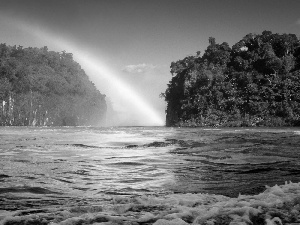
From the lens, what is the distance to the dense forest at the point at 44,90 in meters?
83.9

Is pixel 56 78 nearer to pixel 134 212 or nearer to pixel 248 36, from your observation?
pixel 248 36

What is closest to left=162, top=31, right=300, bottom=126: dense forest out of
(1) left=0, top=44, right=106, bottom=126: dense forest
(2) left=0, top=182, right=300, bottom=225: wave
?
(2) left=0, top=182, right=300, bottom=225: wave

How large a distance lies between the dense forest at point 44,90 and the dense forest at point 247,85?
5279cm

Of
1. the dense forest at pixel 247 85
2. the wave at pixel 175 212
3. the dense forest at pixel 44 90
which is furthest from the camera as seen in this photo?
the dense forest at pixel 44 90

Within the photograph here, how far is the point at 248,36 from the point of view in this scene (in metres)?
51.9

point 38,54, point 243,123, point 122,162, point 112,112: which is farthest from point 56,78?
point 122,162

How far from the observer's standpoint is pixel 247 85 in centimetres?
4738

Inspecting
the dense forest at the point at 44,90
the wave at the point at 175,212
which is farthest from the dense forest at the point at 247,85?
the dense forest at the point at 44,90

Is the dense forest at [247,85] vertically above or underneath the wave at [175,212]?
above

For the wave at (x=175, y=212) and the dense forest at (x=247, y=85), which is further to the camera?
the dense forest at (x=247, y=85)

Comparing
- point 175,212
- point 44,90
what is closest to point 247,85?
point 175,212

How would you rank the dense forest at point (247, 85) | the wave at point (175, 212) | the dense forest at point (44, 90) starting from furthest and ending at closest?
the dense forest at point (44, 90) < the dense forest at point (247, 85) < the wave at point (175, 212)

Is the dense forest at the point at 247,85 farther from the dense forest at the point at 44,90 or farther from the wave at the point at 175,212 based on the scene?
the dense forest at the point at 44,90

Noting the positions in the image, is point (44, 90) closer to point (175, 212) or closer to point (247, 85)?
point (247, 85)
